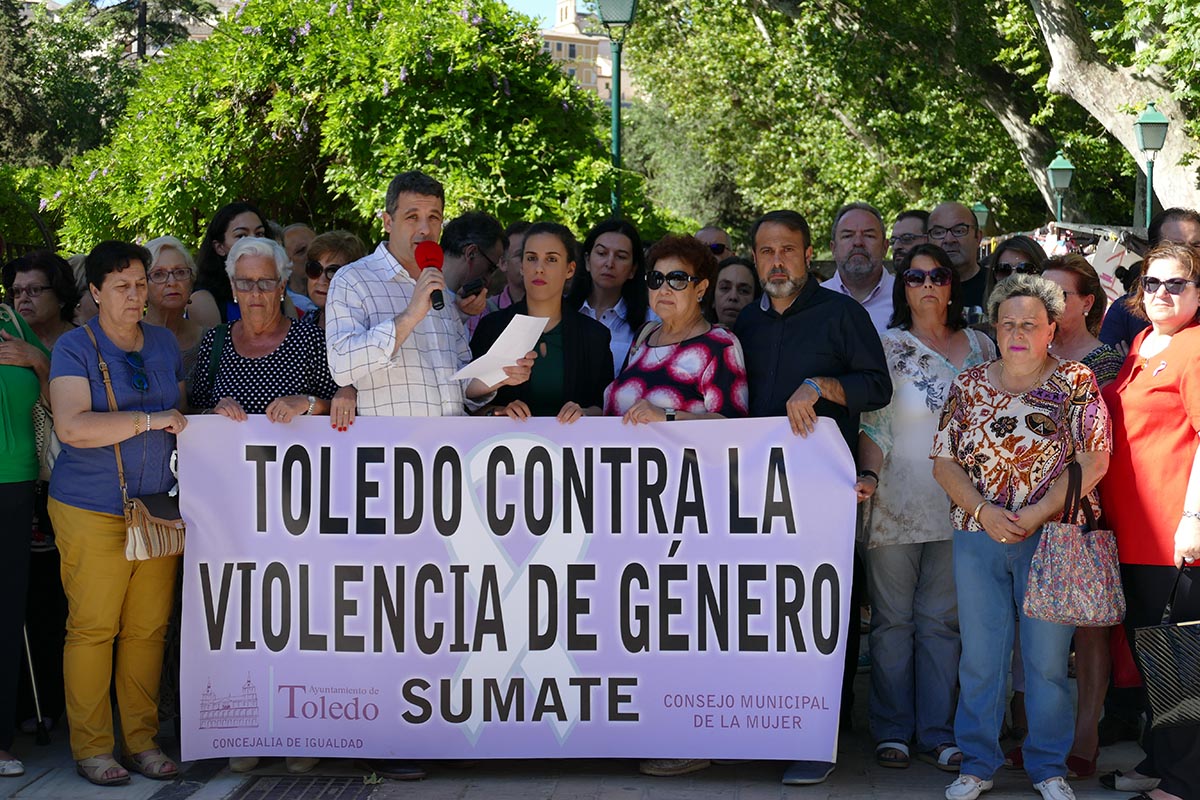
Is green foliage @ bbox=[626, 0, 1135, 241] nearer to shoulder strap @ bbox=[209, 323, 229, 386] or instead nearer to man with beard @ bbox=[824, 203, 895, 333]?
man with beard @ bbox=[824, 203, 895, 333]

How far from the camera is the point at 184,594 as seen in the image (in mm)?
5316

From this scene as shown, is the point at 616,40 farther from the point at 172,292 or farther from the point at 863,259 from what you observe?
the point at 172,292

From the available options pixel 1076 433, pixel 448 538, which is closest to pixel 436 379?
pixel 448 538

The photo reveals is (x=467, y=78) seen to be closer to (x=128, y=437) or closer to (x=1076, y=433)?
(x=128, y=437)

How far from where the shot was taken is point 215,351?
215 inches

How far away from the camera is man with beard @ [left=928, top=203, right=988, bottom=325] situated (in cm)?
708

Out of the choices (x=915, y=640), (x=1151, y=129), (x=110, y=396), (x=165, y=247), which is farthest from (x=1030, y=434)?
(x=1151, y=129)

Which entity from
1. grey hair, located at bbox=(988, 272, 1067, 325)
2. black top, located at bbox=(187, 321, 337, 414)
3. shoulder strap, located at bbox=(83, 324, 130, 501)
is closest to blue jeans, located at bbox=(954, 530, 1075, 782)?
grey hair, located at bbox=(988, 272, 1067, 325)

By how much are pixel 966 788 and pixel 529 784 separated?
1633 millimetres

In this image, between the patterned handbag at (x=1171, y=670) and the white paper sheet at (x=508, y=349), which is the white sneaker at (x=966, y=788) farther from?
the white paper sheet at (x=508, y=349)

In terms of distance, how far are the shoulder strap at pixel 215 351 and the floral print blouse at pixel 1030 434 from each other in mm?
2936

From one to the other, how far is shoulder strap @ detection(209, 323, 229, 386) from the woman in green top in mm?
686

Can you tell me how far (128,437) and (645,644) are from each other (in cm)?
212

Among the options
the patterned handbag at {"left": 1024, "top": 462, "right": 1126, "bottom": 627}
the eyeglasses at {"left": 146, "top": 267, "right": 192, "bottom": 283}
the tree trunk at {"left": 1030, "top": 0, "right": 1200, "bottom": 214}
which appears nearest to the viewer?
the patterned handbag at {"left": 1024, "top": 462, "right": 1126, "bottom": 627}
